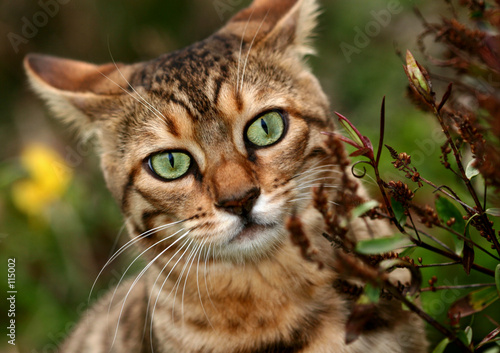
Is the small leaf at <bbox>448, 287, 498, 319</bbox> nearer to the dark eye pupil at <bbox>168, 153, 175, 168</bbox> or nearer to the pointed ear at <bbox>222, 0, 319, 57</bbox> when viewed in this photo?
the dark eye pupil at <bbox>168, 153, 175, 168</bbox>

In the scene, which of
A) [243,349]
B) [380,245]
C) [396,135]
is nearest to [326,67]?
[396,135]

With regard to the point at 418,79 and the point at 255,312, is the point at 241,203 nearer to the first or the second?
the point at 255,312

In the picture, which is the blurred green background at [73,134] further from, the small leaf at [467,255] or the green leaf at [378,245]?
the green leaf at [378,245]

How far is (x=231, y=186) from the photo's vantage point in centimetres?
176

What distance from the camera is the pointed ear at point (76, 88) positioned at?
2.26m

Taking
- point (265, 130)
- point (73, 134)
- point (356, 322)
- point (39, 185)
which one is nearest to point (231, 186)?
point (265, 130)

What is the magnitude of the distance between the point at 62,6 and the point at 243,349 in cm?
512

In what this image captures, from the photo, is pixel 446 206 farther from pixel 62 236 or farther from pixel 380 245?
pixel 62 236

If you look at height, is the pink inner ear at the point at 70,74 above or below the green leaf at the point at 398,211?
above

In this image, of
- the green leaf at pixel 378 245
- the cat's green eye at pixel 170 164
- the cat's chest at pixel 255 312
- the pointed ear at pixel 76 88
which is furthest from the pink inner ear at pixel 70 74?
the green leaf at pixel 378 245

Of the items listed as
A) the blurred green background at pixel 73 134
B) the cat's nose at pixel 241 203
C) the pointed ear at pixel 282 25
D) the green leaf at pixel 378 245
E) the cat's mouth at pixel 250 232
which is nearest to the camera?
the green leaf at pixel 378 245

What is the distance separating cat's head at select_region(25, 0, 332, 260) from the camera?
72.6 inches

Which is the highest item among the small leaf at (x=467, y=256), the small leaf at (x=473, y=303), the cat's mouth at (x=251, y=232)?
the cat's mouth at (x=251, y=232)

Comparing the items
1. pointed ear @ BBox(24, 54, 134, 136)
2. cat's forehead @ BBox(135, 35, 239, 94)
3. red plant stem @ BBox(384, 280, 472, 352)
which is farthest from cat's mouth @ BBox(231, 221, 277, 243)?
pointed ear @ BBox(24, 54, 134, 136)
